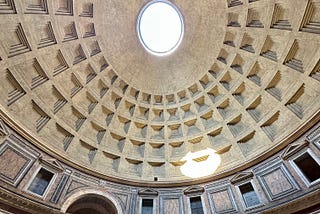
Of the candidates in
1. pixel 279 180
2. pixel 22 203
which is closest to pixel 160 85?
pixel 279 180

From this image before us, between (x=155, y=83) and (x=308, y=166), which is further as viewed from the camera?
(x=155, y=83)

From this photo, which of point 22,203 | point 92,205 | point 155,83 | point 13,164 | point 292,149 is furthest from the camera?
point 155,83

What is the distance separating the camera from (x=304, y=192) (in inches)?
469

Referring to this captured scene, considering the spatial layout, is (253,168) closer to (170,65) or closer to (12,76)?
(170,65)

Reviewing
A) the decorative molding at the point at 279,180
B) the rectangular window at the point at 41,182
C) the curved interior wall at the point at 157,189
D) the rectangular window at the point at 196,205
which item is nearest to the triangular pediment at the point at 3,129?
the curved interior wall at the point at 157,189

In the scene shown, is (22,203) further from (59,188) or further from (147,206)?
(147,206)

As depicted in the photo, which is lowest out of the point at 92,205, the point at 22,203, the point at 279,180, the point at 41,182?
the point at 22,203

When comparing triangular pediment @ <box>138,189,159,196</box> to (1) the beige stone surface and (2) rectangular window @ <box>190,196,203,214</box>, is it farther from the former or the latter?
(2) rectangular window @ <box>190,196,203,214</box>

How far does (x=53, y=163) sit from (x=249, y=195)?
11970 mm

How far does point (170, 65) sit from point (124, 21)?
16.9ft

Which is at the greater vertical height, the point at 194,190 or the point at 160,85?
the point at 160,85

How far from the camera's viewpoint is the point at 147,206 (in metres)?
15.8

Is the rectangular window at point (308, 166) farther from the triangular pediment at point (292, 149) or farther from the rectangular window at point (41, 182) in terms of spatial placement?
the rectangular window at point (41, 182)

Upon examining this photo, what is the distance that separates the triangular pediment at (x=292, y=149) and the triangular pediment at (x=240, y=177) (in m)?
2.30
